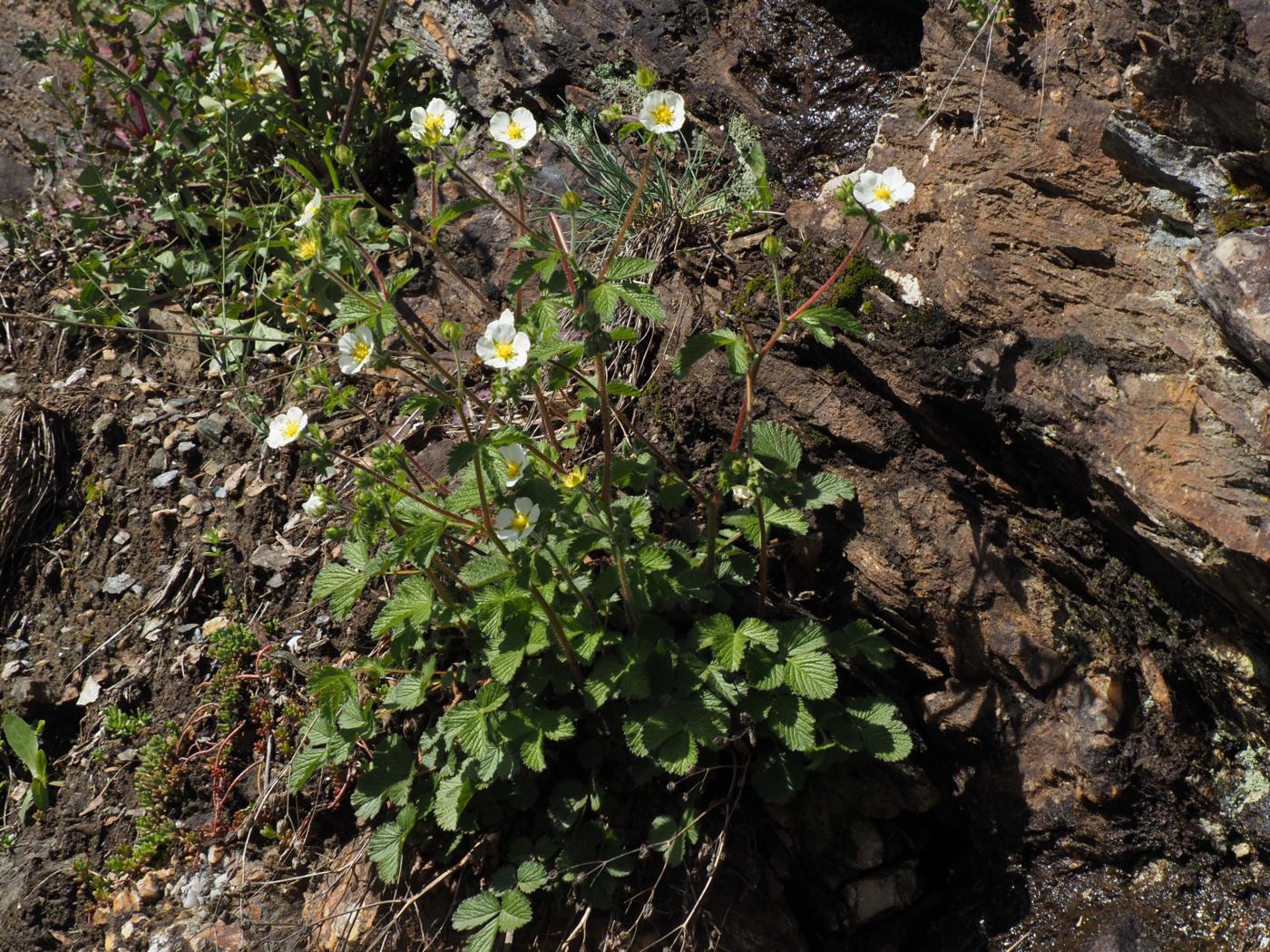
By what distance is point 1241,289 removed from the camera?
2.15 meters

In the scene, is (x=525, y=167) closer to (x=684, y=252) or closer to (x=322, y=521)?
(x=684, y=252)

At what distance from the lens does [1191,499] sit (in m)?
2.28

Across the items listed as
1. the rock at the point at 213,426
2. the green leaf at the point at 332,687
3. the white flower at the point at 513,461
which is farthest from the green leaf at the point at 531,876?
the rock at the point at 213,426

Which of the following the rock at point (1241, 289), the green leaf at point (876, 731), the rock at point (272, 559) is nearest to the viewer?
the rock at point (1241, 289)

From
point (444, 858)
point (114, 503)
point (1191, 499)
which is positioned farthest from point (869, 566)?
point (114, 503)

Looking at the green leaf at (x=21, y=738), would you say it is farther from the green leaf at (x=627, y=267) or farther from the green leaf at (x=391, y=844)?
the green leaf at (x=627, y=267)

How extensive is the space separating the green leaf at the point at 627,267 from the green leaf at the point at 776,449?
55 cm

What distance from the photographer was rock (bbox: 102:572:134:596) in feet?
12.0

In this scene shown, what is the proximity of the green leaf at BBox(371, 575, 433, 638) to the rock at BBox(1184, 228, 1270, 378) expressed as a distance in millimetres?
2003

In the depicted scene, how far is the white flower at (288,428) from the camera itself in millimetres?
2402

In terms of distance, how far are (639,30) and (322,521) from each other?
219cm

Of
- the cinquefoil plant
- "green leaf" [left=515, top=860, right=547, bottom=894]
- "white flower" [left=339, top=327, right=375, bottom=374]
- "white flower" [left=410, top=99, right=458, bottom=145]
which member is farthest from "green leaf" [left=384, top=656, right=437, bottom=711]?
"white flower" [left=410, top=99, right=458, bottom=145]

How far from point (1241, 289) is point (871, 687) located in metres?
1.37

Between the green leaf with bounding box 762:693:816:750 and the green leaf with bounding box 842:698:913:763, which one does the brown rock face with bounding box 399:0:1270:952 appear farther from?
the green leaf with bounding box 762:693:816:750
